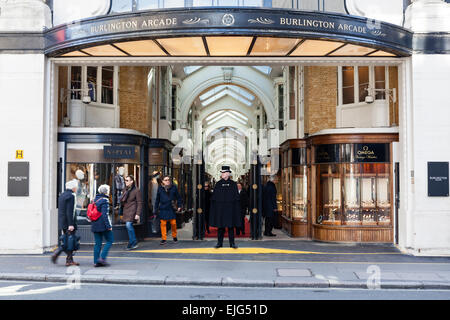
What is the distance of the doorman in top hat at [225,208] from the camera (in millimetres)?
12133

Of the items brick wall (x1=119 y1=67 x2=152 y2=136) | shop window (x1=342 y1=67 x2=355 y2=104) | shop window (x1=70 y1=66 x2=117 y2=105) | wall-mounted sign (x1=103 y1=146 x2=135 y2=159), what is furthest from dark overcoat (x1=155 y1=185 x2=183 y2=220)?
shop window (x1=342 y1=67 x2=355 y2=104)

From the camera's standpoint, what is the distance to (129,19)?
10.3 m

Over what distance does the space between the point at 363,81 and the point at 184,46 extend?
5.90 m

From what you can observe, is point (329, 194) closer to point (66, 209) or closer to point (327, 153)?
point (327, 153)

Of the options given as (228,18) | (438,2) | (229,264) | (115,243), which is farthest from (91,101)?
(438,2)

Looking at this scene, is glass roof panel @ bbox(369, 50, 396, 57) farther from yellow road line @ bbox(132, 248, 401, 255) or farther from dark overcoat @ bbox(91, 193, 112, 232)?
A: dark overcoat @ bbox(91, 193, 112, 232)

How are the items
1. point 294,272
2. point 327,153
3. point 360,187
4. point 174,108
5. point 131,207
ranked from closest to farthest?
point 294,272, point 131,207, point 360,187, point 327,153, point 174,108

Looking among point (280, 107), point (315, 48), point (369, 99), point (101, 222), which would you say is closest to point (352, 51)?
point (315, 48)

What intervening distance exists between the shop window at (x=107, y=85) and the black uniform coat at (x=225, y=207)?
4.79 metres

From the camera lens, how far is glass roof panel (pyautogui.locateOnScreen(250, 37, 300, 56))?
1062 centimetres

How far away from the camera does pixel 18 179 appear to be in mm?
11664

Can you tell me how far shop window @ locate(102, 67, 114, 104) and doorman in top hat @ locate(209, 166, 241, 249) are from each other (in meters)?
4.73

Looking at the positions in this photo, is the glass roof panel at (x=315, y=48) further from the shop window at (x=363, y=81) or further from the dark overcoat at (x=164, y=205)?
the dark overcoat at (x=164, y=205)

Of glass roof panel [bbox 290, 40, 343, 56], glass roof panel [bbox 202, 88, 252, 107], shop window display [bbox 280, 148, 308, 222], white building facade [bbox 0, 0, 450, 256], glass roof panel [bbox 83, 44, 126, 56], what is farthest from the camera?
glass roof panel [bbox 202, 88, 252, 107]
